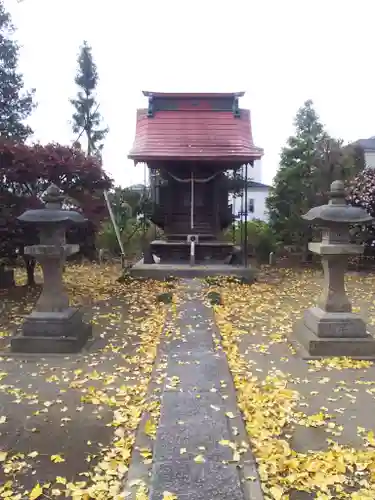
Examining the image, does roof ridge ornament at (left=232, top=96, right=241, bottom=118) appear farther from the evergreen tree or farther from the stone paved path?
the stone paved path

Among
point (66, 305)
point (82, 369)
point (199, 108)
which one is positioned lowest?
point (82, 369)

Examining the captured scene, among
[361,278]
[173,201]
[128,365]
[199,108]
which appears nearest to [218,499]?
[128,365]

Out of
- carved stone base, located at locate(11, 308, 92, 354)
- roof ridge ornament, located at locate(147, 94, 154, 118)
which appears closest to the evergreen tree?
roof ridge ornament, located at locate(147, 94, 154, 118)

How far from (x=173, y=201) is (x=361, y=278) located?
596cm

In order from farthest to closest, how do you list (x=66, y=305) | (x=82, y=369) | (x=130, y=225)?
(x=130, y=225), (x=66, y=305), (x=82, y=369)

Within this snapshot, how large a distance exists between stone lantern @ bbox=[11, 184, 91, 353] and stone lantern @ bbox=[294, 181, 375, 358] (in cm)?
310

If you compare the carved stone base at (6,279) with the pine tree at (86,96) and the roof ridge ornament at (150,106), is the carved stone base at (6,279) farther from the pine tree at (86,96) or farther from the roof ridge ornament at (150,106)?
the pine tree at (86,96)

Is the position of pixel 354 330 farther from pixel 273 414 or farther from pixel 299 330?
pixel 273 414

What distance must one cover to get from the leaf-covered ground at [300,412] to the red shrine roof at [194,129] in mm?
6301

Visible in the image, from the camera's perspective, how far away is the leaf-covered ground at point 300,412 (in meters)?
3.01

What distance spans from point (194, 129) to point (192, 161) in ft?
4.70

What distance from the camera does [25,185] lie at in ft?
31.5

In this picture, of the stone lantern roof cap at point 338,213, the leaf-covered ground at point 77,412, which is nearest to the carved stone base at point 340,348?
the stone lantern roof cap at point 338,213

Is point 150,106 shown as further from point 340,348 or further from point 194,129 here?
point 340,348
